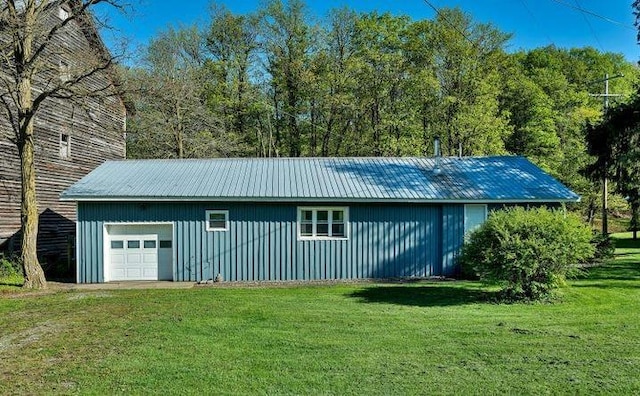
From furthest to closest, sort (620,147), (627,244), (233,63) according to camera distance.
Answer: (233,63)
(627,244)
(620,147)

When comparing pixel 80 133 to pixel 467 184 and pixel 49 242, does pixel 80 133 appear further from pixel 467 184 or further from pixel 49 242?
pixel 467 184

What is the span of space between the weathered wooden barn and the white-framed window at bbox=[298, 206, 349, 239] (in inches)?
291

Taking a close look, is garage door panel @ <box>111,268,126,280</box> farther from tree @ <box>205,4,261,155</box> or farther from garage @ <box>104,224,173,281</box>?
tree @ <box>205,4,261,155</box>

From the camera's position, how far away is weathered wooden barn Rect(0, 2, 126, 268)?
52.4ft

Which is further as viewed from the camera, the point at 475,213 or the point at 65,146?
the point at 65,146

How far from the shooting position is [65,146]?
19.0 meters

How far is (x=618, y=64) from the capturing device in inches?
1538

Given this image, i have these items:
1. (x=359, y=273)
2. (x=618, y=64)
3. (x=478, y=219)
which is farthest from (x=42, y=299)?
(x=618, y=64)

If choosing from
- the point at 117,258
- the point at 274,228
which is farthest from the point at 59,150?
the point at 274,228

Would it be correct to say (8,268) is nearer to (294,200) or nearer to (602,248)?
(294,200)

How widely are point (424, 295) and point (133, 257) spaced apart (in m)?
8.69

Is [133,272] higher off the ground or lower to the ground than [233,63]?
lower

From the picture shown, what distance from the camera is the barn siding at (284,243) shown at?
14.3m

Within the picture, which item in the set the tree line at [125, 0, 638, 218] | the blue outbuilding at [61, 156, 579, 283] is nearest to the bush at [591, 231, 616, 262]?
the blue outbuilding at [61, 156, 579, 283]
